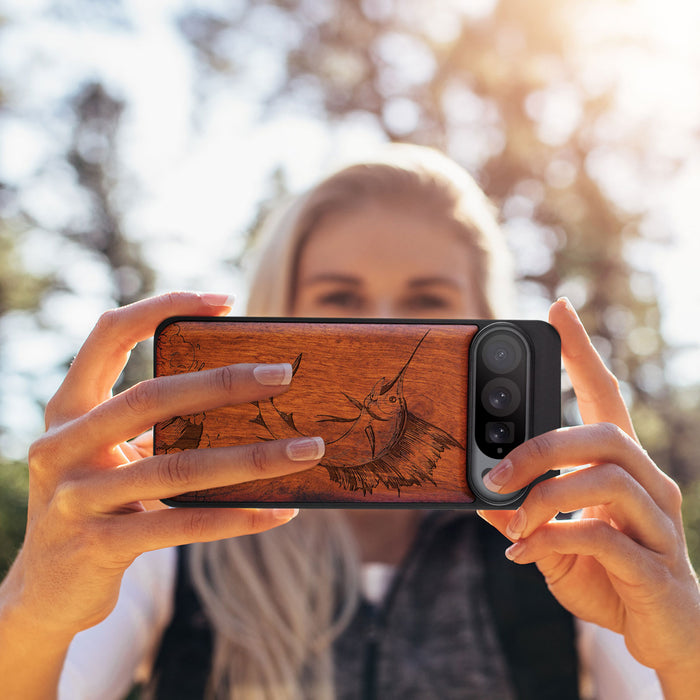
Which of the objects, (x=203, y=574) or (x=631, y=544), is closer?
(x=631, y=544)

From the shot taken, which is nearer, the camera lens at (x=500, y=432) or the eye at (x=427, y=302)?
the camera lens at (x=500, y=432)

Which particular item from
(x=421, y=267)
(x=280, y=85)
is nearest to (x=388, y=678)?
(x=421, y=267)

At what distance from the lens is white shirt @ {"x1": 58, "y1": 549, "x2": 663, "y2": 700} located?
1.79 m

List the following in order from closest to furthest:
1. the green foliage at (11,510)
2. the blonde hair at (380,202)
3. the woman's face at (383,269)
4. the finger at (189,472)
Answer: the finger at (189,472), the woman's face at (383,269), the blonde hair at (380,202), the green foliage at (11,510)

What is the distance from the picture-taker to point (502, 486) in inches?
50.2

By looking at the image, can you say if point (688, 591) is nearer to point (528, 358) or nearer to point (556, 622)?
point (528, 358)

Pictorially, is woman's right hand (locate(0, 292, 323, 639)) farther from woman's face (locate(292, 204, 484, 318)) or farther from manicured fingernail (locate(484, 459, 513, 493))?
woman's face (locate(292, 204, 484, 318))

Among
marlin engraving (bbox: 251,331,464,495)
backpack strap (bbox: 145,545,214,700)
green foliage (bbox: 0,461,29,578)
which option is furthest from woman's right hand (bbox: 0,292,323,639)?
green foliage (bbox: 0,461,29,578)

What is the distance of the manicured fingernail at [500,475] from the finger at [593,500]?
0.07 metres

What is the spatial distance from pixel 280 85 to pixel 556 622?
8.94m

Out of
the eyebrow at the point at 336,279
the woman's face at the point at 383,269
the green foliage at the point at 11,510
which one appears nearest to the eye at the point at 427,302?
the woman's face at the point at 383,269

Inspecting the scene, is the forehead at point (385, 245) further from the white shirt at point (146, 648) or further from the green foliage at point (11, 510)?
the green foliage at point (11, 510)

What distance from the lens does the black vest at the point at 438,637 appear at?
219 cm

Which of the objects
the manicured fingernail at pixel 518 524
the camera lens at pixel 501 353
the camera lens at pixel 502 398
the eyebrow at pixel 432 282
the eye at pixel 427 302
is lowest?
the manicured fingernail at pixel 518 524
